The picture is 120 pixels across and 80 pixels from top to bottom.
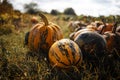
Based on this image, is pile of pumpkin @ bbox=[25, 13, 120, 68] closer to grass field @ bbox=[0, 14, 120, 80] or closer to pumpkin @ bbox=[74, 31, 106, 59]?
pumpkin @ bbox=[74, 31, 106, 59]

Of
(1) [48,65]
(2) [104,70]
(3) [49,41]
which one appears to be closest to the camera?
(2) [104,70]

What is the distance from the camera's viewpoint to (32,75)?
12.0ft

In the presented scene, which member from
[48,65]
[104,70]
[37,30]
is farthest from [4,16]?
[104,70]

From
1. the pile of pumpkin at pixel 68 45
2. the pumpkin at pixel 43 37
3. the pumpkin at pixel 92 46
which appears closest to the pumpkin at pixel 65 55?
the pile of pumpkin at pixel 68 45

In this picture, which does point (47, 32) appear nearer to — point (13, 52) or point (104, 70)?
point (13, 52)

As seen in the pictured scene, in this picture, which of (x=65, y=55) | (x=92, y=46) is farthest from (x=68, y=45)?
(x=92, y=46)

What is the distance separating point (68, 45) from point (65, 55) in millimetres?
196

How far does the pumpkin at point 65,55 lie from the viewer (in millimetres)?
3971

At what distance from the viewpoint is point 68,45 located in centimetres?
412

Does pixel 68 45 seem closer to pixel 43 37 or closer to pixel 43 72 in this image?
pixel 43 72

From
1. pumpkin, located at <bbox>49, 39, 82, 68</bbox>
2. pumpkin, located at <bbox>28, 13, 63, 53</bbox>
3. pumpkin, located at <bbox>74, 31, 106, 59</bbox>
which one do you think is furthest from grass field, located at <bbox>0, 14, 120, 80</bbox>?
pumpkin, located at <bbox>28, 13, 63, 53</bbox>

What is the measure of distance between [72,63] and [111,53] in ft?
3.03

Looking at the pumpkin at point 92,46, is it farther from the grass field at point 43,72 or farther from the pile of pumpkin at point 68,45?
the grass field at point 43,72

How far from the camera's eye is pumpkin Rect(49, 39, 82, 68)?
3971mm
